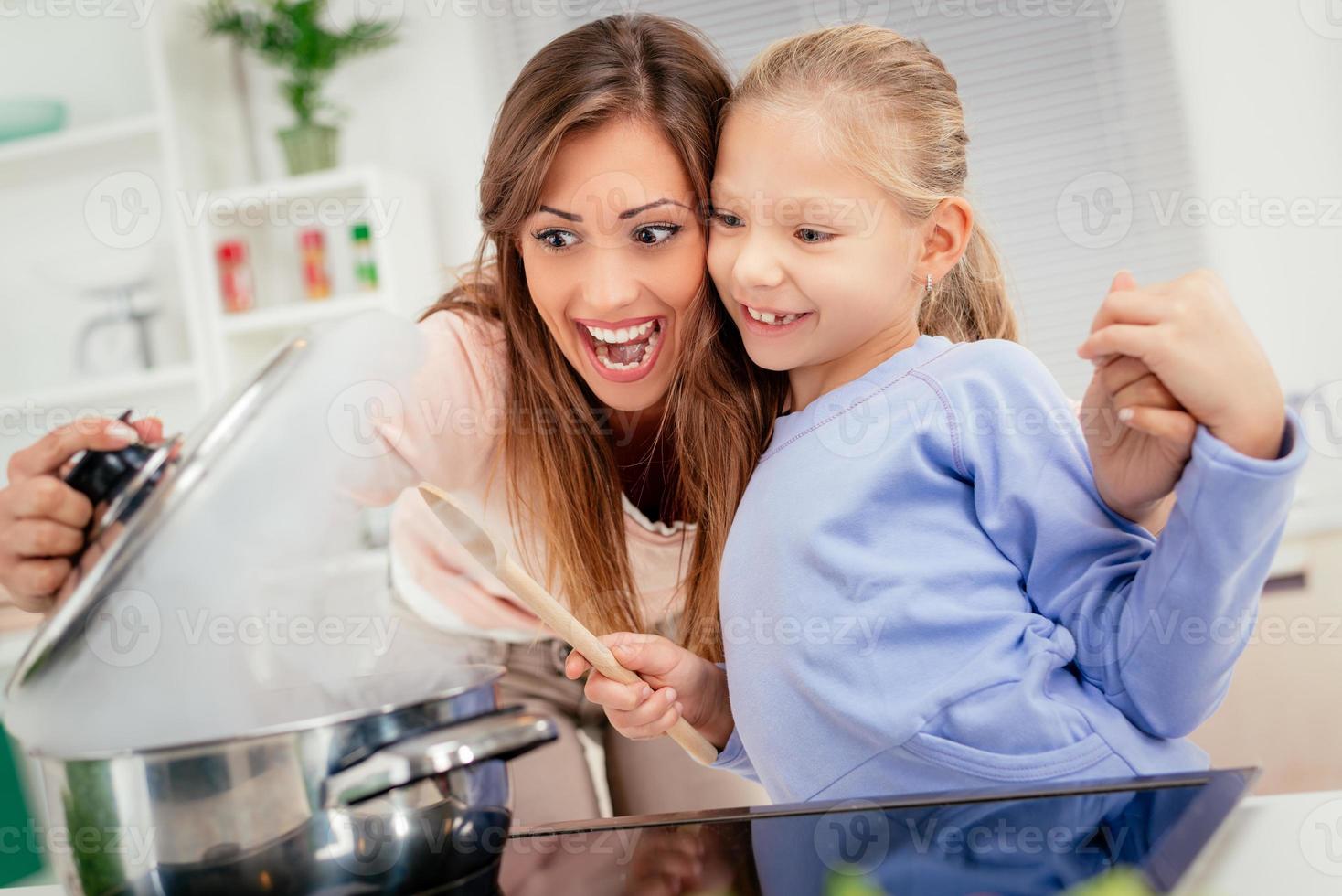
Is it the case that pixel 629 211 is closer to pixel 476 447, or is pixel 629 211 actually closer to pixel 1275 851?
pixel 476 447

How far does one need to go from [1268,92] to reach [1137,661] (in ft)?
8.18

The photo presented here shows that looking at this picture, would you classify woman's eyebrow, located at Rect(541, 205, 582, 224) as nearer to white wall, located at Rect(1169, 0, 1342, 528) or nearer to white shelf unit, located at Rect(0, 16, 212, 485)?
white wall, located at Rect(1169, 0, 1342, 528)

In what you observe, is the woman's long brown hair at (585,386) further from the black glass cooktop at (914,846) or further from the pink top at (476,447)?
the black glass cooktop at (914,846)

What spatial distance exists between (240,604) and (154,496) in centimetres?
9

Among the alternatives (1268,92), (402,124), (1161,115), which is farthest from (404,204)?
(1268,92)

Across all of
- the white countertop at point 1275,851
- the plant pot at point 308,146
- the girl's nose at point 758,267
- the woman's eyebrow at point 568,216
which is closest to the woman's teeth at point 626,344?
the woman's eyebrow at point 568,216

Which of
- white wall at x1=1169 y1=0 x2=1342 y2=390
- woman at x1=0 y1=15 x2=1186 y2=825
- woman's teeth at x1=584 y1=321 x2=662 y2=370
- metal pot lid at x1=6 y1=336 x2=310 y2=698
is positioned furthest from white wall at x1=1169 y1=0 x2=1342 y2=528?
metal pot lid at x1=6 y1=336 x2=310 y2=698

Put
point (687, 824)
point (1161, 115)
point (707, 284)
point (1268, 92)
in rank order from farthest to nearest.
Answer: point (1161, 115), point (1268, 92), point (707, 284), point (687, 824)

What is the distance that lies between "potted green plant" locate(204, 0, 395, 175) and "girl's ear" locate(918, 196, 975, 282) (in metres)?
2.49

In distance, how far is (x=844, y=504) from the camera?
0.80 metres

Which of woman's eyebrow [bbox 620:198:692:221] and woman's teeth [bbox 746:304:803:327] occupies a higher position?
woman's eyebrow [bbox 620:198:692:221]

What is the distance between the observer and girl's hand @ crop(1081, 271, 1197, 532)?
655 mm

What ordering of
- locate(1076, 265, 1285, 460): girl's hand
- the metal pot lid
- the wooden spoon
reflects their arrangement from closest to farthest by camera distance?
the metal pot lid, locate(1076, 265, 1285, 460): girl's hand, the wooden spoon

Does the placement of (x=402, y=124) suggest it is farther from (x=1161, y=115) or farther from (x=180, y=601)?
(x=180, y=601)
